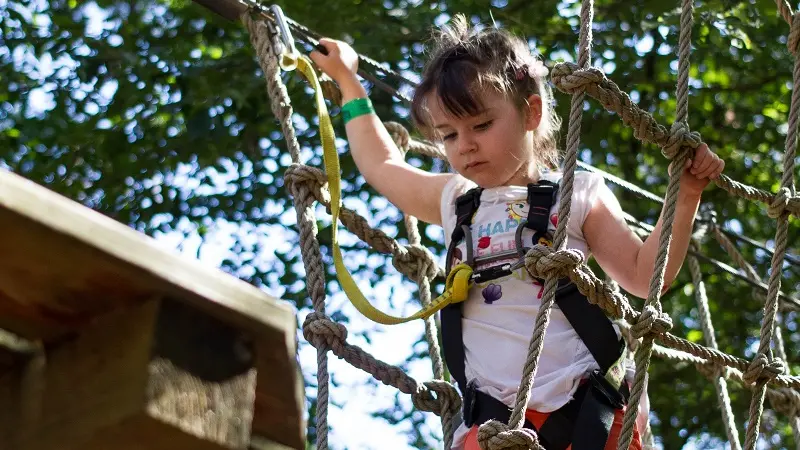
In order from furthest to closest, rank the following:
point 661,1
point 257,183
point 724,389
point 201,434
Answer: point 257,183 < point 661,1 < point 724,389 < point 201,434

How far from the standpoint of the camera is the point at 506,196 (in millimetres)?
2354

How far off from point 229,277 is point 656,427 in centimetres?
477

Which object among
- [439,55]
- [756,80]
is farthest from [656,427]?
→ [439,55]

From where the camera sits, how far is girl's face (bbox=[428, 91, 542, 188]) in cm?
235

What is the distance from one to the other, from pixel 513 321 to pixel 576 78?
45cm

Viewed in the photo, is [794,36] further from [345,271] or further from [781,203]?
[345,271]

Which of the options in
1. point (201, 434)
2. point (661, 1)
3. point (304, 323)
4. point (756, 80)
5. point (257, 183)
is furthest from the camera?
point (756, 80)

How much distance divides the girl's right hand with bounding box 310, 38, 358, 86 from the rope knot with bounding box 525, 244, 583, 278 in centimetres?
93

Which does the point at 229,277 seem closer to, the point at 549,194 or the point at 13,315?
the point at 13,315

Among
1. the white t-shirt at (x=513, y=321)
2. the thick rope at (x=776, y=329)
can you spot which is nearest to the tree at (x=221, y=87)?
the thick rope at (x=776, y=329)

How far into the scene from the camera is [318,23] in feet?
15.1

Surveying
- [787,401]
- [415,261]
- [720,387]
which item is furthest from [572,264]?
[787,401]

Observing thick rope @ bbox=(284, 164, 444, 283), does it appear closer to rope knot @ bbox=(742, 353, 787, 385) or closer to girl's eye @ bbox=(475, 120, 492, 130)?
girl's eye @ bbox=(475, 120, 492, 130)

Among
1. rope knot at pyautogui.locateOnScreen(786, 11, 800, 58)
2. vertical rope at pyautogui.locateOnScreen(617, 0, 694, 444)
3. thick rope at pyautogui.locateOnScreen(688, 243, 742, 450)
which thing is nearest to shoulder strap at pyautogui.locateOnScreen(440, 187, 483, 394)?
vertical rope at pyautogui.locateOnScreen(617, 0, 694, 444)
